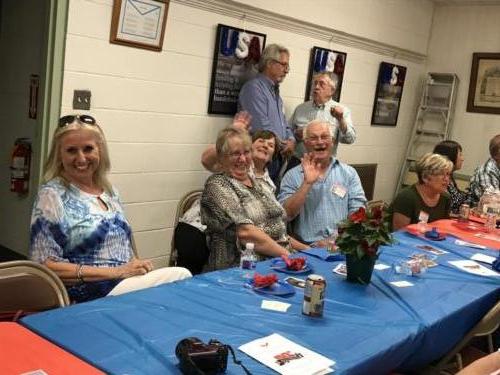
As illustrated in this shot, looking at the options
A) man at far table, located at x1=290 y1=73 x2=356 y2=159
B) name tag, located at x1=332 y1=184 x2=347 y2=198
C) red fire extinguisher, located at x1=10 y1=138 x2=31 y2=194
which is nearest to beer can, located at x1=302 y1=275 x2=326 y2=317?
name tag, located at x1=332 y1=184 x2=347 y2=198

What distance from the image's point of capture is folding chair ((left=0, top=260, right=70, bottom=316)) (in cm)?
182

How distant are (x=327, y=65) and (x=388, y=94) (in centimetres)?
134

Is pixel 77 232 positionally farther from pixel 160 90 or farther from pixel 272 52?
pixel 272 52

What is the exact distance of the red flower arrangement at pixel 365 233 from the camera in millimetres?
2184

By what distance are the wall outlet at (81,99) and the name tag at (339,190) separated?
1586 millimetres

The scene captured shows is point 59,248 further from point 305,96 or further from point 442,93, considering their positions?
point 442,93

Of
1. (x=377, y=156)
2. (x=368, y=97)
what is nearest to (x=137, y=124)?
(x=368, y=97)

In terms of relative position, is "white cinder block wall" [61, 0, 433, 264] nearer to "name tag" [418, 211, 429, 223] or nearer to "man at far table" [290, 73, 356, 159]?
"man at far table" [290, 73, 356, 159]

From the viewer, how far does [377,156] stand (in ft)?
21.1

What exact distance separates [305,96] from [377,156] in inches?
66.3

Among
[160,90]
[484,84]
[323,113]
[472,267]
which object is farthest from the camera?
[484,84]

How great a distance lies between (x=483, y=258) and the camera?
2.90 metres

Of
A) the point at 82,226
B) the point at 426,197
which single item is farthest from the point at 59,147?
the point at 426,197

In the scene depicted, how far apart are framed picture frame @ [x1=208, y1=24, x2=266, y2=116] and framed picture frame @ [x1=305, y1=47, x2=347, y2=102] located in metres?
0.76
